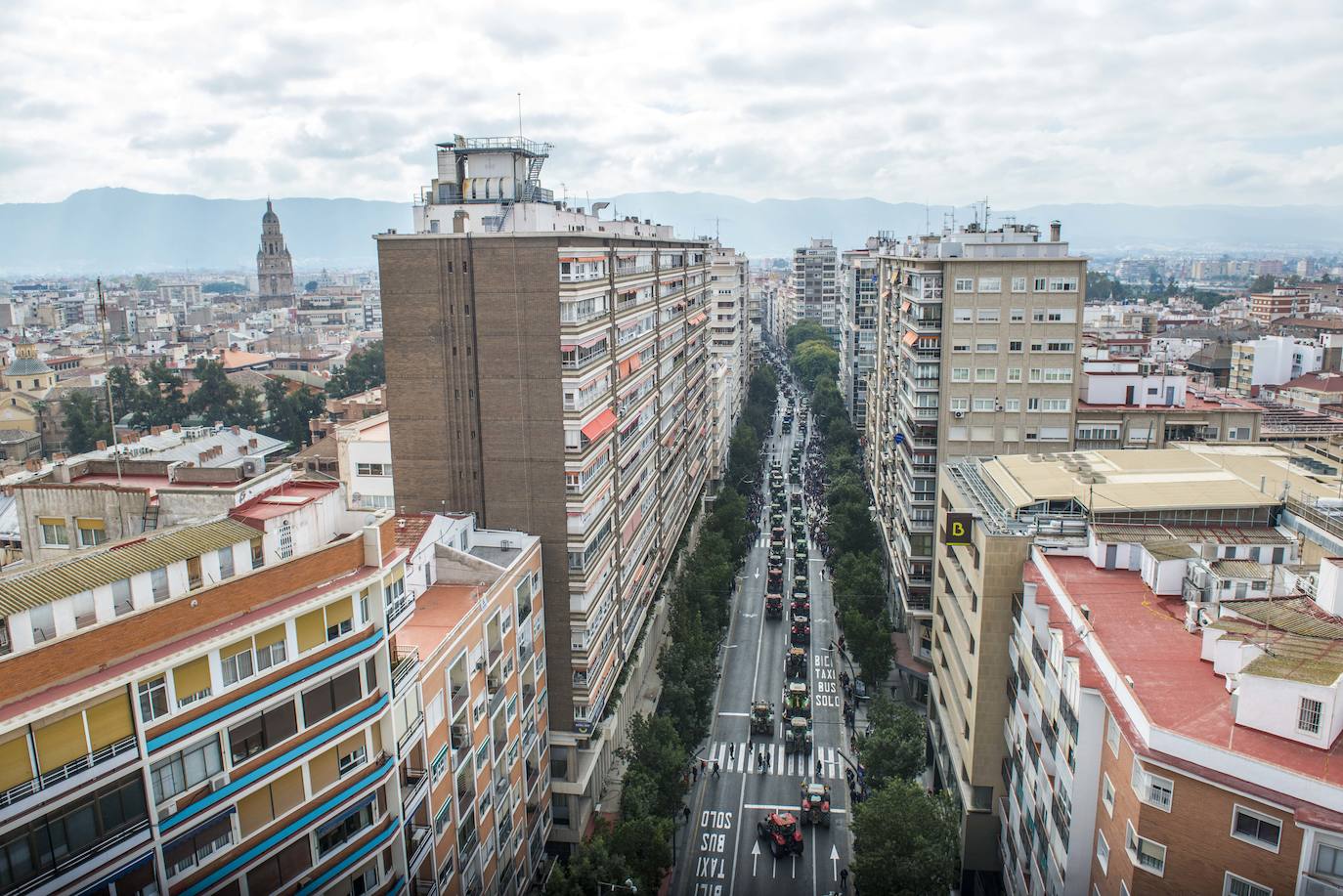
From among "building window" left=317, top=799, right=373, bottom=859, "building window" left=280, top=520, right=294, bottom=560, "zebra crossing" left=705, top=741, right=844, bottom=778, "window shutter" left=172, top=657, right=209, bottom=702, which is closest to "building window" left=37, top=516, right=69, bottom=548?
"building window" left=280, top=520, right=294, bottom=560

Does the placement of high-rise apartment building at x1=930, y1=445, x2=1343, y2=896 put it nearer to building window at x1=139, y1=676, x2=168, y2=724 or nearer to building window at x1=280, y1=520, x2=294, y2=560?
building window at x1=280, y1=520, x2=294, y2=560

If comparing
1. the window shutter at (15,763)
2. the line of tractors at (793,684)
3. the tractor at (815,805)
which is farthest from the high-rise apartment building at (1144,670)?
the window shutter at (15,763)

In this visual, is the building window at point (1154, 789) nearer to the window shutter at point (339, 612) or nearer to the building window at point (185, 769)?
the window shutter at point (339, 612)

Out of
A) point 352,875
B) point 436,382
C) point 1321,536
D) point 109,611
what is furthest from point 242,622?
point 1321,536

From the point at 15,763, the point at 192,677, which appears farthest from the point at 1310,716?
the point at 15,763

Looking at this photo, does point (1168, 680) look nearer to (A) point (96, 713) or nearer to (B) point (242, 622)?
(B) point (242, 622)
